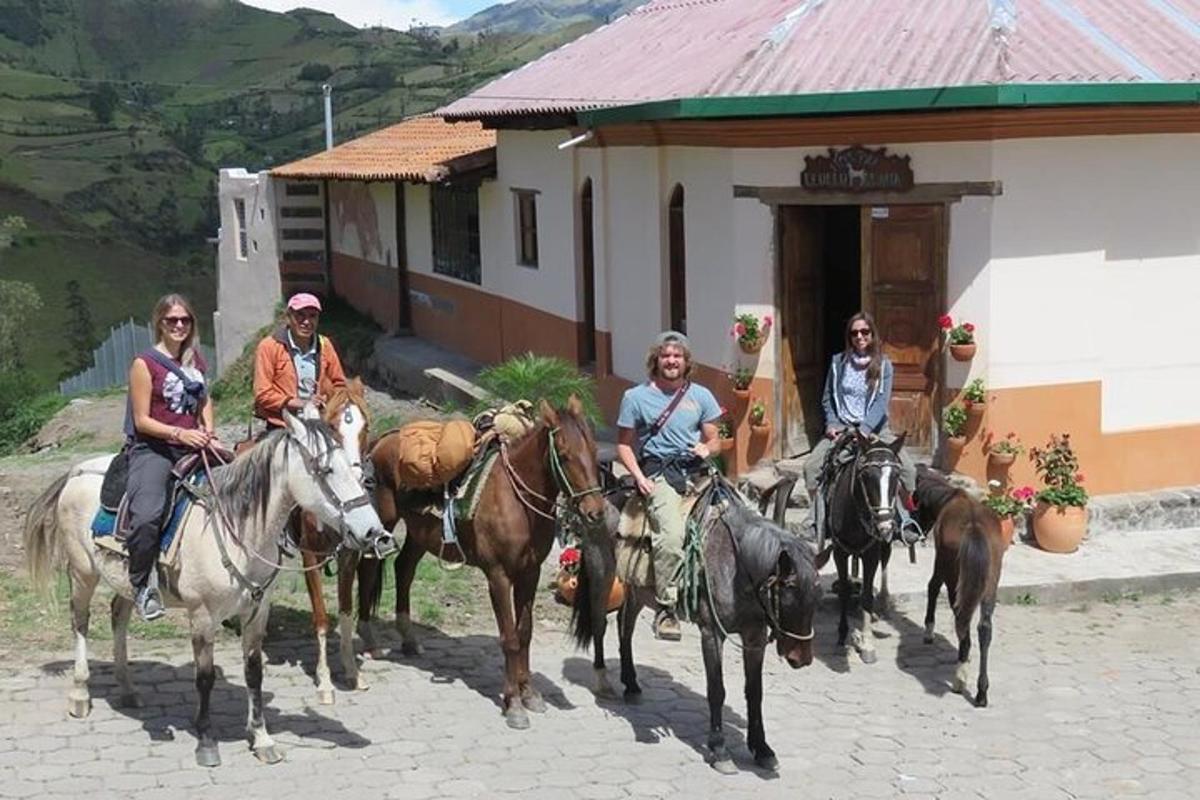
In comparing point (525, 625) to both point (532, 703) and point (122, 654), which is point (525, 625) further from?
point (122, 654)

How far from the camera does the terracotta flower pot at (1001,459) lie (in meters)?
12.1

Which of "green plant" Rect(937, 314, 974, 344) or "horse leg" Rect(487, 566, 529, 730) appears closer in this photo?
"horse leg" Rect(487, 566, 529, 730)

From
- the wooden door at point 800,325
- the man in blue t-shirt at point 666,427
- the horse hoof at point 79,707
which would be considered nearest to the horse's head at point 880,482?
the man in blue t-shirt at point 666,427

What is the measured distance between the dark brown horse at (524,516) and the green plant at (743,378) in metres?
4.97

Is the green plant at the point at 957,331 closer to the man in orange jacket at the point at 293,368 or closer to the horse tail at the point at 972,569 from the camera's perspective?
the horse tail at the point at 972,569

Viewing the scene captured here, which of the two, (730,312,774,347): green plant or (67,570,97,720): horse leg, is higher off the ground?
(730,312,774,347): green plant

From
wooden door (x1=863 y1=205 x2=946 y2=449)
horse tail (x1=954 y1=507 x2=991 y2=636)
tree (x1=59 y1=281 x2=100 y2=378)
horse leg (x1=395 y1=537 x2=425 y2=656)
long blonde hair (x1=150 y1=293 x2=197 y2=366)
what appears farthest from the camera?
tree (x1=59 y1=281 x2=100 y2=378)

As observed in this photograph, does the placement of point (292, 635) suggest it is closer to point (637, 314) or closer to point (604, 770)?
point (604, 770)

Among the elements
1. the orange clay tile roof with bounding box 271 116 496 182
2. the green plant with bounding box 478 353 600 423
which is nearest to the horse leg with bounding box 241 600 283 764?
the green plant with bounding box 478 353 600 423

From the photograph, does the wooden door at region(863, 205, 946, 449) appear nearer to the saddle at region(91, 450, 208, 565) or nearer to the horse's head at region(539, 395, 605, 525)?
the horse's head at region(539, 395, 605, 525)

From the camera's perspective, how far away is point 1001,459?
39.7 feet

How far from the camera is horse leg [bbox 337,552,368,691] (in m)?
8.88

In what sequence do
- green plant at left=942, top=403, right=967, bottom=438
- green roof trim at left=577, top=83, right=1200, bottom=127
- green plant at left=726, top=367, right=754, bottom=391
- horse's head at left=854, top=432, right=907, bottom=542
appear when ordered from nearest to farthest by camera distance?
horse's head at left=854, top=432, right=907, bottom=542 < green roof trim at left=577, top=83, right=1200, bottom=127 < green plant at left=942, top=403, right=967, bottom=438 < green plant at left=726, top=367, right=754, bottom=391

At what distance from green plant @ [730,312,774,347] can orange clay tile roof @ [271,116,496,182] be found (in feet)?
29.5
